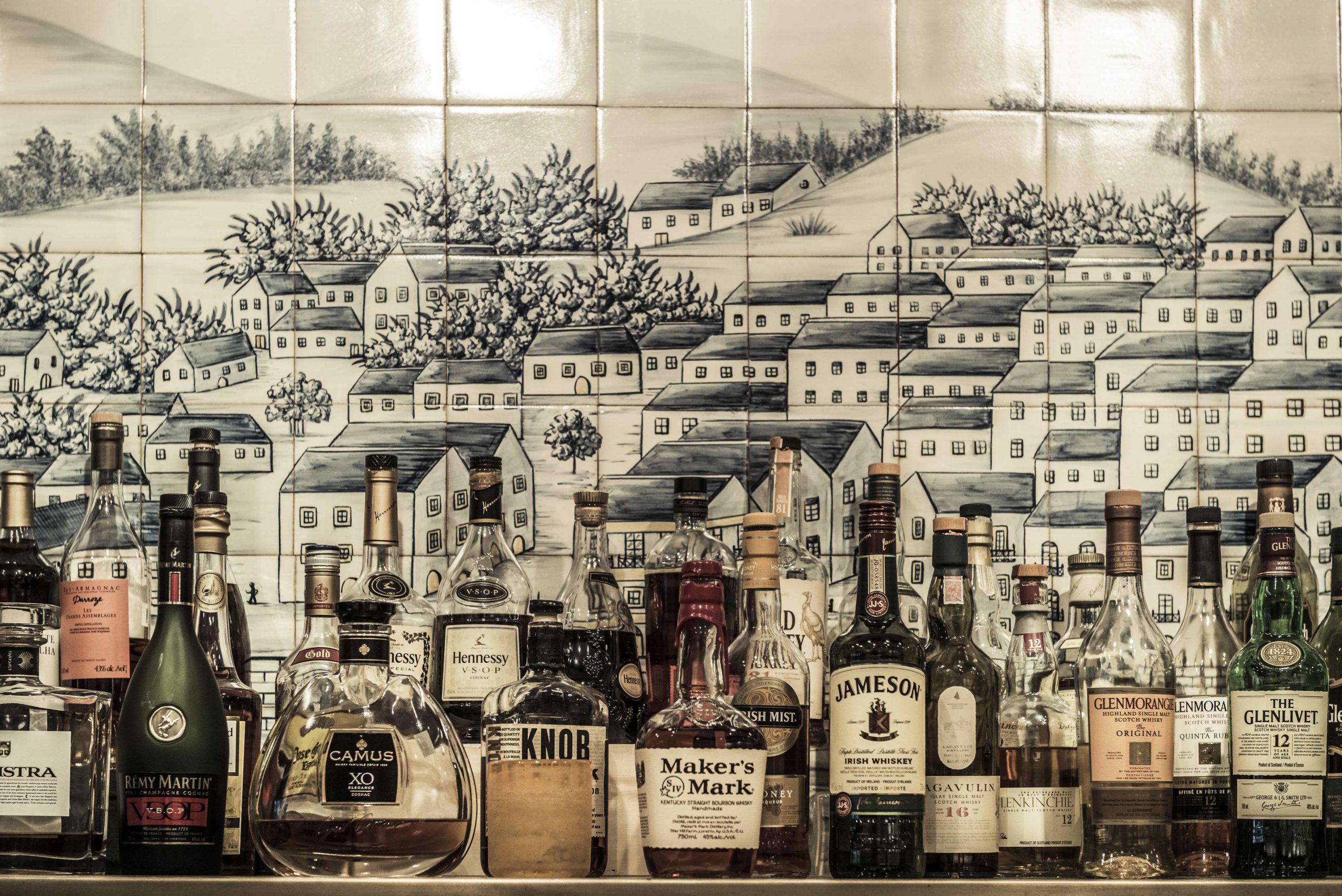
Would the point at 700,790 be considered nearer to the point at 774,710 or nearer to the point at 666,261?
the point at 774,710

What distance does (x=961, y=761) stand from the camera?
62.2 inches

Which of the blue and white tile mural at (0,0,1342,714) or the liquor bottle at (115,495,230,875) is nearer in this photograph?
the liquor bottle at (115,495,230,875)

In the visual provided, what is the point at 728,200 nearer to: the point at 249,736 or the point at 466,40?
the point at 466,40

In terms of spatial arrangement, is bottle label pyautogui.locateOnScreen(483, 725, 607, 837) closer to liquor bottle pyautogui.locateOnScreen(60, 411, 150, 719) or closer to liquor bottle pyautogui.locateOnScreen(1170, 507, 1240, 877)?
liquor bottle pyautogui.locateOnScreen(60, 411, 150, 719)

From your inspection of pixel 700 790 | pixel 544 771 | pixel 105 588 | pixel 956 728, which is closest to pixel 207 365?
pixel 105 588

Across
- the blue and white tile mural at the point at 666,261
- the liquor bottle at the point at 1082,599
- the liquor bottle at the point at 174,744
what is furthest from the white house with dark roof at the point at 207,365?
the liquor bottle at the point at 1082,599

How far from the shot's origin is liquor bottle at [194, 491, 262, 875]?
162 centimetres

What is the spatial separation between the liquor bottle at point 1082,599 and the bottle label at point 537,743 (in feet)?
1.94

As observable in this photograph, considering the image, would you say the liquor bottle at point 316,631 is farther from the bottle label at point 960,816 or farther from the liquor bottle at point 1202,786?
the liquor bottle at point 1202,786

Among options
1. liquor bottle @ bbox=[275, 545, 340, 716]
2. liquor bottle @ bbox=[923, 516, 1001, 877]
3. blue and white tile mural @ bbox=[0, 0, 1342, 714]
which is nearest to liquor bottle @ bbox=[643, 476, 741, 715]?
blue and white tile mural @ bbox=[0, 0, 1342, 714]

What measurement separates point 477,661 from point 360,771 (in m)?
0.24

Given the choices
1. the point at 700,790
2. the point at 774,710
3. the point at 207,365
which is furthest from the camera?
the point at 207,365

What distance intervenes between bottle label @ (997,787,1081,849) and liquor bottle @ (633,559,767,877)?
0.28m

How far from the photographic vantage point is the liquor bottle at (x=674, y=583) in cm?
178
